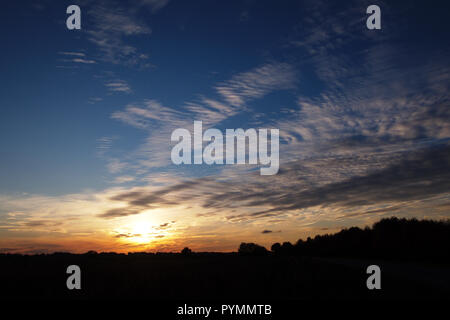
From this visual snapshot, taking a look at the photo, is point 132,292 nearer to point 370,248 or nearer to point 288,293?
point 288,293

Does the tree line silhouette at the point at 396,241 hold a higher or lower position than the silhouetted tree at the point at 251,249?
higher

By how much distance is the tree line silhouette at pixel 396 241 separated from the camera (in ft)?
111

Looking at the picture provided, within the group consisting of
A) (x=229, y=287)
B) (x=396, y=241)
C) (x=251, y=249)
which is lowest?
(x=251, y=249)

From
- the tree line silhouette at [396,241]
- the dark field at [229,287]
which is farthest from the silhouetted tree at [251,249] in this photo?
the dark field at [229,287]

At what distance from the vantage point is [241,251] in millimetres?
68625

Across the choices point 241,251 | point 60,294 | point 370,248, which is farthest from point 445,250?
point 241,251

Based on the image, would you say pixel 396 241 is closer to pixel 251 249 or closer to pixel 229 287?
pixel 251 249

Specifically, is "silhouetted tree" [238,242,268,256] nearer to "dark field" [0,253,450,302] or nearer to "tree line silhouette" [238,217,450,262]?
"tree line silhouette" [238,217,450,262]

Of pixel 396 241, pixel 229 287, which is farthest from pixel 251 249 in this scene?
pixel 229 287

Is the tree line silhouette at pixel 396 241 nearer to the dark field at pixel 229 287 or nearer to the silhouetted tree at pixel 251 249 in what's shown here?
the silhouetted tree at pixel 251 249

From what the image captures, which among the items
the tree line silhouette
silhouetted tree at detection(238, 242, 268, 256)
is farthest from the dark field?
silhouetted tree at detection(238, 242, 268, 256)

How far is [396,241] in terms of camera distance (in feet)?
140

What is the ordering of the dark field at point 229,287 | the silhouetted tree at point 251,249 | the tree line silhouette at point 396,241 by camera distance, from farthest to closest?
the silhouetted tree at point 251,249 → the tree line silhouette at point 396,241 → the dark field at point 229,287

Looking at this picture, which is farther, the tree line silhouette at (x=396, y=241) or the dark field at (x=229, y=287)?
the tree line silhouette at (x=396, y=241)
